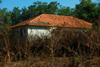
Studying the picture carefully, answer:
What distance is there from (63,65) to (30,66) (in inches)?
54.9

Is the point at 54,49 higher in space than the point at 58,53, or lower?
higher

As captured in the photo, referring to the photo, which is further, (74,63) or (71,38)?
(71,38)

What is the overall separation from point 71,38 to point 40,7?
3198 cm

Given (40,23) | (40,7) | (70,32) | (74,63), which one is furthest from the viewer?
(40,7)

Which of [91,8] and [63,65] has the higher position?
[91,8]

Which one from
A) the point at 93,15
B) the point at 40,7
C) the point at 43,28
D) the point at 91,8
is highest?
the point at 40,7

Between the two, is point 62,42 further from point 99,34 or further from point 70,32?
point 99,34

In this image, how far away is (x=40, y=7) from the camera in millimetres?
36969

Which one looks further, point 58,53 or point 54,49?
point 58,53

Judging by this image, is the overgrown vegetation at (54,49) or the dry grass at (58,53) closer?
the dry grass at (58,53)

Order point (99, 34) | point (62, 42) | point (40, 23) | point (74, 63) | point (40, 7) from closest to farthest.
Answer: point (74, 63)
point (99, 34)
point (62, 42)
point (40, 23)
point (40, 7)

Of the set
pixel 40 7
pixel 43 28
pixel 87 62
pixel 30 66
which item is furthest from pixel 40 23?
pixel 40 7

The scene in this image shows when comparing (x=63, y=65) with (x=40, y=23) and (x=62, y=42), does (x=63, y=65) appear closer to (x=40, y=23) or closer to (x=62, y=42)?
(x=62, y=42)

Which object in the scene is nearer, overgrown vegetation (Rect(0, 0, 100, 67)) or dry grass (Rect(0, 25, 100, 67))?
dry grass (Rect(0, 25, 100, 67))
